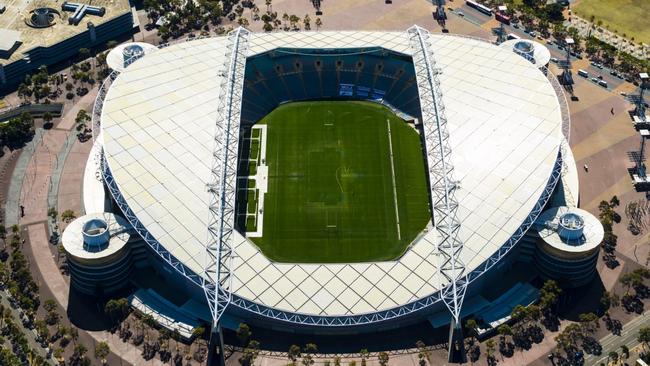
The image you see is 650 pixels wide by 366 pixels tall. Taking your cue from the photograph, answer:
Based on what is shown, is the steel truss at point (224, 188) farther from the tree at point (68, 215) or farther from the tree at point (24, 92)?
the tree at point (24, 92)

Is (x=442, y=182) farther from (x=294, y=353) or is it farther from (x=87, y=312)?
(x=87, y=312)

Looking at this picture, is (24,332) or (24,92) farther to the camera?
(24,92)

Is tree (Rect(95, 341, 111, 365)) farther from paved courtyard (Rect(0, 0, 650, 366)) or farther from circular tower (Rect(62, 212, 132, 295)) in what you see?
circular tower (Rect(62, 212, 132, 295))

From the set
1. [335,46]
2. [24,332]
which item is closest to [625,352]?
[335,46]

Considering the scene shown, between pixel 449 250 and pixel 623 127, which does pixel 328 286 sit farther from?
pixel 623 127

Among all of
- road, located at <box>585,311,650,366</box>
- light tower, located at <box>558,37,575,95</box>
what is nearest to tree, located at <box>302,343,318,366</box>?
road, located at <box>585,311,650,366</box>

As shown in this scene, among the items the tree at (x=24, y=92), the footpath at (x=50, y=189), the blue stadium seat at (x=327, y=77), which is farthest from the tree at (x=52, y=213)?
the blue stadium seat at (x=327, y=77)
